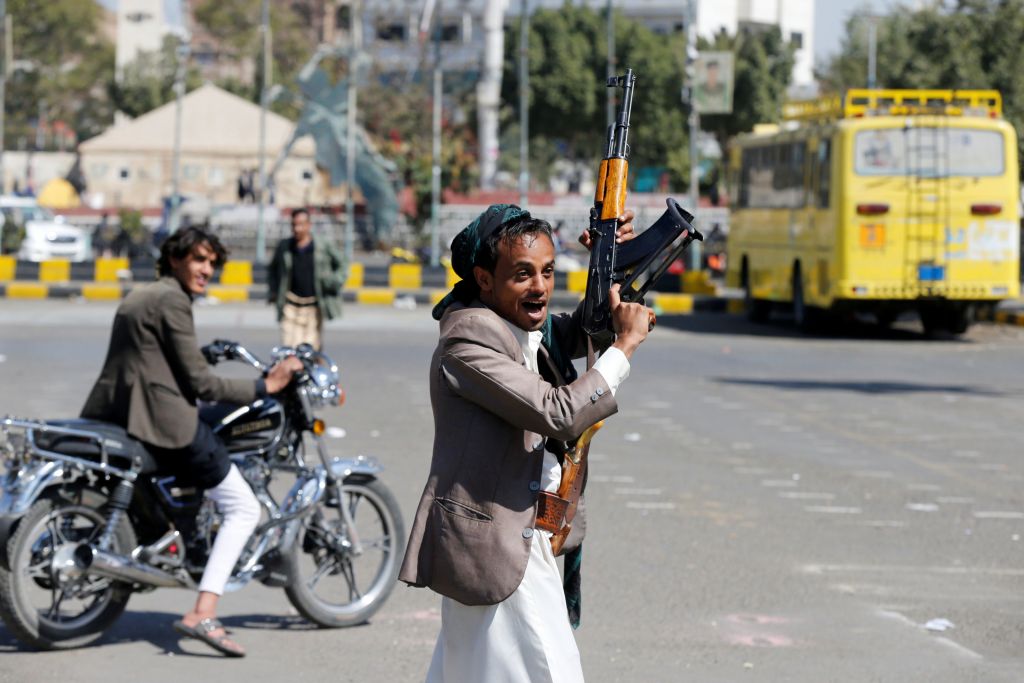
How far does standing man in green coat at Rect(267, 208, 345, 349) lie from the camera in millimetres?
14766

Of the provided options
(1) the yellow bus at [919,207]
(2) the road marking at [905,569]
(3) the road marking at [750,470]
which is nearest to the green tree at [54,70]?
(1) the yellow bus at [919,207]

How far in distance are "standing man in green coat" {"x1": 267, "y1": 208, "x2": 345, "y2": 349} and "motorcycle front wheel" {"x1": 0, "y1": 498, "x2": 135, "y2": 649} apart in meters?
8.40

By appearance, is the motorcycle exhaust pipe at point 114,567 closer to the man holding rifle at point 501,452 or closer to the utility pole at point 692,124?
the man holding rifle at point 501,452

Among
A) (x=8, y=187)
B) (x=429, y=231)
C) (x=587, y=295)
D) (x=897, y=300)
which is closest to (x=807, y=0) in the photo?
(x=8, y=187)

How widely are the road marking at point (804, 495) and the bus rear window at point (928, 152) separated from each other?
12595 mm

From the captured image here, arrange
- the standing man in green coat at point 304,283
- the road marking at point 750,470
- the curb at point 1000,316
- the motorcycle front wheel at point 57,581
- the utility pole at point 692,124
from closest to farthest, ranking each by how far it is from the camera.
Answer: the motorcycle front wheel at point 57,581 → the road marking at point 750,470 → the standing man in green coat at point 304,283 → the curb at point 1000,316 → the utility pole at point 692,124

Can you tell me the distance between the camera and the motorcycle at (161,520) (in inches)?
242

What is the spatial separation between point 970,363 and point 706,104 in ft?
49.4

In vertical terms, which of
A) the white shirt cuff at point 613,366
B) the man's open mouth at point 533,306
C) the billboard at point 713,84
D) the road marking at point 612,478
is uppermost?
the billboard at point 713,84

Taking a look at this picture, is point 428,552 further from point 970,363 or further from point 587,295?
point 970,363

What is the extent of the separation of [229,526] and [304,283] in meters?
8.52

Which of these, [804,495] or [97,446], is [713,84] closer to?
[804,495]

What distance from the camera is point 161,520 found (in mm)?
6484

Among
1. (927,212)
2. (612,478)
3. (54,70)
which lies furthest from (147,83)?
(612,478)
